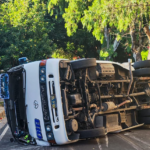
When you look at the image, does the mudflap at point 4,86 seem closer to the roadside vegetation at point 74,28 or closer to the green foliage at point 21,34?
the roadside vegetation at point 74,28

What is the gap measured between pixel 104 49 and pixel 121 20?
7.55 m

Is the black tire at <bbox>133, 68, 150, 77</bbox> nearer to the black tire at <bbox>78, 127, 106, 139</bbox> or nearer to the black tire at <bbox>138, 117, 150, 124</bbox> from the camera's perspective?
the black tire at <bbox>138, 117, 150, 124</bbox>

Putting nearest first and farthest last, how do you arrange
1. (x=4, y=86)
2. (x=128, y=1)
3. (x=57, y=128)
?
1. (x=57, y=128)
2. (x=4, y=86)
3. (x=128, y=1)

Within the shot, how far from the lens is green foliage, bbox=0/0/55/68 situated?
18250 millimetres

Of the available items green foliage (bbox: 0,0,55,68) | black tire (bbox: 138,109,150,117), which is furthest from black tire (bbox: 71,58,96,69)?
green foliage (bbox: 0,0,55,68)

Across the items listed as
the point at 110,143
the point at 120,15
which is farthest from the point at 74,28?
the point at 110,143

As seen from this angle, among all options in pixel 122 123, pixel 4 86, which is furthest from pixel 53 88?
pixel 122 123

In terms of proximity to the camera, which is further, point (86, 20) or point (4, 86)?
point (86, 20)

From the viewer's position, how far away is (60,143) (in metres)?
5.73

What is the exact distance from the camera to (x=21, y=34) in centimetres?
1905

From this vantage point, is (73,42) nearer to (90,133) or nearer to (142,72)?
(142,72)

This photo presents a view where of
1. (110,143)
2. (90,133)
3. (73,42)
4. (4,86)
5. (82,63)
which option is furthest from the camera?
(73,42)

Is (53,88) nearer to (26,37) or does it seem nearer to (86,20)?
(86,20)

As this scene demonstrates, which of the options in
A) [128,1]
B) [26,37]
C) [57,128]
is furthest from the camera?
[26,37]
